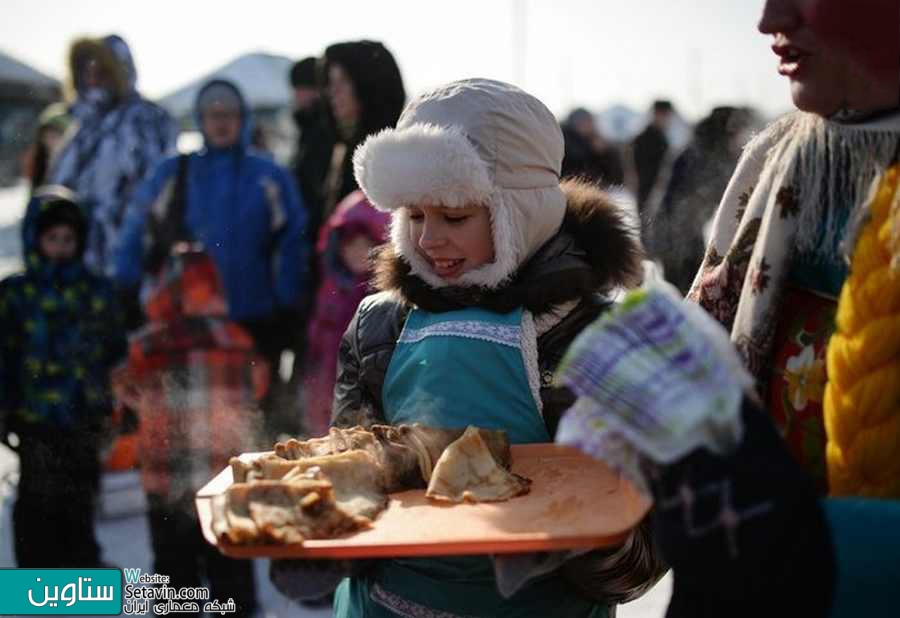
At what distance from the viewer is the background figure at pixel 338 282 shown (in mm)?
4254

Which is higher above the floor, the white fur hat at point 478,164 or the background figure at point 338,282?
the white fur hat at point 478,164

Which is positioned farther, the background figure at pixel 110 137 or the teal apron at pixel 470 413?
the background figure at pixel 110 137

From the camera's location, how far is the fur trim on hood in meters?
A: 2.27

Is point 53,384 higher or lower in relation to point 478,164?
lower

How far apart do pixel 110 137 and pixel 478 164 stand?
3.77m

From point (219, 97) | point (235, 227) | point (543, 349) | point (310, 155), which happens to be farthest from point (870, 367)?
point (310, 155)

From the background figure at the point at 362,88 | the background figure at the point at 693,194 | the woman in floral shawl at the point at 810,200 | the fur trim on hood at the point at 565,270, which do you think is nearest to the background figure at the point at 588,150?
the background figure at the point at 693,194

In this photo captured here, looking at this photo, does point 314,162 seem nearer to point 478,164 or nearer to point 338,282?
point 338,282

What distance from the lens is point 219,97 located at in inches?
216

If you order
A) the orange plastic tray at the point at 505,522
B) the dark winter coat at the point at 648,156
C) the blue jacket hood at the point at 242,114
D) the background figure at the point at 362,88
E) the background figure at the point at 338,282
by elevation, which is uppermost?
the background figure at the point at 362,88

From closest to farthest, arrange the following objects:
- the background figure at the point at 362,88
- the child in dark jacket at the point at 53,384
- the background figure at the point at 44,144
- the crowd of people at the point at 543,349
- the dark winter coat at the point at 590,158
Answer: the crowd of people at the point at 543,349, the background figure at the point at 362,88, the child in dark jacket at the point at 53,384, the background figure at the point at 44,144, the dark winter coat at the point at 590,158

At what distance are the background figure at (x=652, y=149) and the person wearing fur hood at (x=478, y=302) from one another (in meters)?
8.31

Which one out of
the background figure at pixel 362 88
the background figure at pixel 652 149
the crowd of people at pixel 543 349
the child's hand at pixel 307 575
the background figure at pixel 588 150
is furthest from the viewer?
the background figure at pixel 652 149

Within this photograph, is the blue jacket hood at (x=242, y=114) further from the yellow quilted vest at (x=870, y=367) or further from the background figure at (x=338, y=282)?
the yellow quilted vest at (x=870, y=367)
